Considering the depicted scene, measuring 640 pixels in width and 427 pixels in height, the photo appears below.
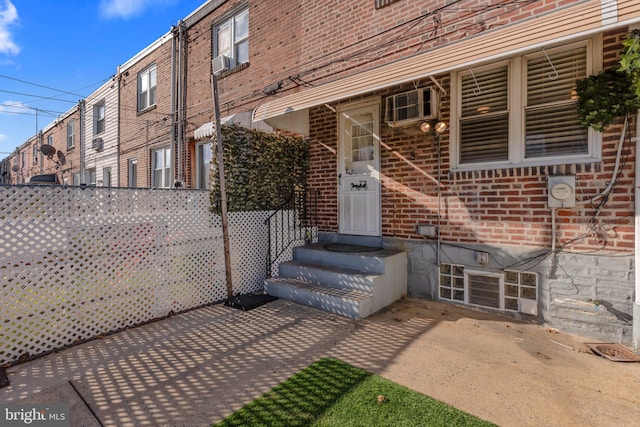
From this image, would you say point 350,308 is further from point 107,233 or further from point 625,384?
point 107,233

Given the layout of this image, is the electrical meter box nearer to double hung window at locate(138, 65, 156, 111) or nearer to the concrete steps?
the concrete steps

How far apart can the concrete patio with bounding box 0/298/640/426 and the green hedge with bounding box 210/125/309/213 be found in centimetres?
226

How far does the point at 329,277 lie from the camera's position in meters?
5.04

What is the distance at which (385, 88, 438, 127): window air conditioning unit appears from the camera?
4.84 metres

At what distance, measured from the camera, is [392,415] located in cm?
235

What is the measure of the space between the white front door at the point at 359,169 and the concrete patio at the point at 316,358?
6.76 ft

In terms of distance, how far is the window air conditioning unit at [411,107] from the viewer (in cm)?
484

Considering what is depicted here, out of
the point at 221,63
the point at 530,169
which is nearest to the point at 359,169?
the point at 530,169

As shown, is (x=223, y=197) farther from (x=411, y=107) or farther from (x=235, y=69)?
(x=235, y=69)

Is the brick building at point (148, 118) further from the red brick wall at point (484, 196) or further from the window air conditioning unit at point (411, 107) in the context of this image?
the window air conditioning unit at point (411, 107)

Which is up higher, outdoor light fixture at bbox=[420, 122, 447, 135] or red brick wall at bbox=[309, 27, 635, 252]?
outdoor light fixture at bbox=[420, 122, 447, 135]

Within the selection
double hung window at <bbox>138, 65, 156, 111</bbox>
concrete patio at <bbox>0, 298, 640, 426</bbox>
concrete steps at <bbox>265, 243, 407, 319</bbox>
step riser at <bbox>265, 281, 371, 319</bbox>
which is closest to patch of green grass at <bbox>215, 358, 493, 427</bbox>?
concrete patio at <bbox>0, 298, 640, 426</bbox>

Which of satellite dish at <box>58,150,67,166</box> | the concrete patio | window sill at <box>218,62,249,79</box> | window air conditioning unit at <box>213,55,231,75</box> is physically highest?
window air conditioning unit at <box>213,55,231,75</box>

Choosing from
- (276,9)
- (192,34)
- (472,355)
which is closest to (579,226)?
(472,355)
